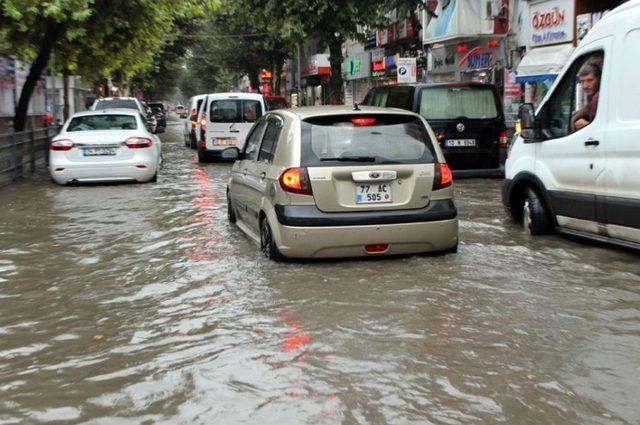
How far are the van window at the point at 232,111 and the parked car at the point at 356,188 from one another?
1278 centimetres

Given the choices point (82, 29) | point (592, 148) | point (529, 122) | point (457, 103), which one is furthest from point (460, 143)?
point (82, 29)

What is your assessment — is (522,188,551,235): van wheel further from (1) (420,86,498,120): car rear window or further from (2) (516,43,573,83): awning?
(2) (516,43,573,83): awning

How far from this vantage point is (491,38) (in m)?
24.4

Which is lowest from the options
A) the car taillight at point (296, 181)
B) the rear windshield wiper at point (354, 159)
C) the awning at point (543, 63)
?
the car taillight at point (296, 181)

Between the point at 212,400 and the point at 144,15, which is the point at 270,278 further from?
the point at 144,15

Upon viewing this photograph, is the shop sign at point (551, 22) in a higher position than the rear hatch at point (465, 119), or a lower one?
higher

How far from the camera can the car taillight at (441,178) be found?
6969 mm

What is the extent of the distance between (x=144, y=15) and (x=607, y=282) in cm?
1386

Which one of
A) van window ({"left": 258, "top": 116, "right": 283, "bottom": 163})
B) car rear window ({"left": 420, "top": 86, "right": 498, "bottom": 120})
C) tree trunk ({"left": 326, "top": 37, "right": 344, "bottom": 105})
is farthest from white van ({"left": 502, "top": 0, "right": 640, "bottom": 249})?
tree trunk ({"left": 326, "top": 37, "right": 344, "bottom": 105})

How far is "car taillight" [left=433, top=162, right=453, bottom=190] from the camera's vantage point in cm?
697

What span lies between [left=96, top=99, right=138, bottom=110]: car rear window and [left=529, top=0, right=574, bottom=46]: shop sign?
14253mm

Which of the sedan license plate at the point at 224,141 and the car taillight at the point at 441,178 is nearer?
the car taillight at the point at 441,178

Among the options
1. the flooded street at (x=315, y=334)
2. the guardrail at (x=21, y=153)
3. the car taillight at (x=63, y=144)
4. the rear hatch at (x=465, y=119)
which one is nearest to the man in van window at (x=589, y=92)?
the flooded street at (x=315, y=334)

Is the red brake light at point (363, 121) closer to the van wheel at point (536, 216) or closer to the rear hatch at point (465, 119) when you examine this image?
the van wheel at point (536, 216)
